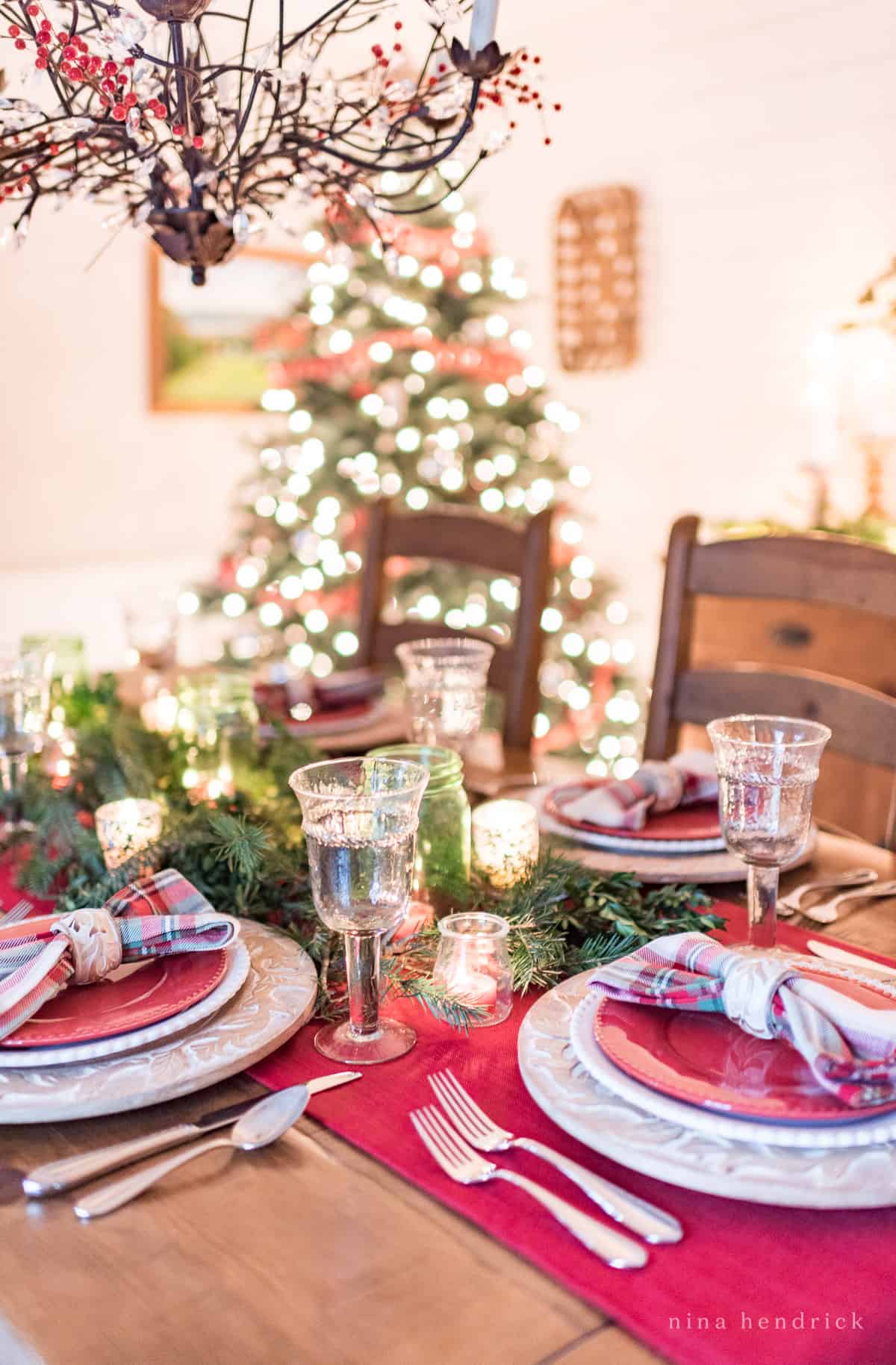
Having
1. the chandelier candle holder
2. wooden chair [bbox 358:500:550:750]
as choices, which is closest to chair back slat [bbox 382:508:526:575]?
wooden chair [bbox 358:500:550:750]

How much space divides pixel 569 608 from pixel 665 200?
1.44 meters

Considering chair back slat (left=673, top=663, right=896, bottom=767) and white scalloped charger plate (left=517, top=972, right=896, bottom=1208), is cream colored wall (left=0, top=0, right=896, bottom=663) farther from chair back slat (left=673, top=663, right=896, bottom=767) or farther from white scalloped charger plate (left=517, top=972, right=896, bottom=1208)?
white scalloped charger plate (left=517, top=972, right=896, bottom=1208)

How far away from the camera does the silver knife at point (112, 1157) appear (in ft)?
2.41

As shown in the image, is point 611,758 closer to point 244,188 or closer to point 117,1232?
point 244,188

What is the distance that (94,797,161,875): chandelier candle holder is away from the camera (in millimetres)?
1194

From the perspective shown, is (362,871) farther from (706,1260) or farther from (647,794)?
(647,794)

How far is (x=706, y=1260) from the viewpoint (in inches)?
26.3

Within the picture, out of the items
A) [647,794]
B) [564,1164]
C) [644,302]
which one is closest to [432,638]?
[647,794]

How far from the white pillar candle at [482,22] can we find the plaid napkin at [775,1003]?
2.56 feet

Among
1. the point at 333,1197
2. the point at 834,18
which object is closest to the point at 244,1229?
the point at 333,1197

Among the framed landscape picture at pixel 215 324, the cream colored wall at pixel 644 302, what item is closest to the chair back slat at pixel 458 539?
the cream colored wall at pixel 644 302

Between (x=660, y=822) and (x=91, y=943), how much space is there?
637 millimetres

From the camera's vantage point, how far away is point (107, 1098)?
2.63 feet

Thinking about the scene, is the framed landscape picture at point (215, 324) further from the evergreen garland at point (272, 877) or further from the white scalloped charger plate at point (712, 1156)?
the white scalloped charger plate at point (712, 1156)
